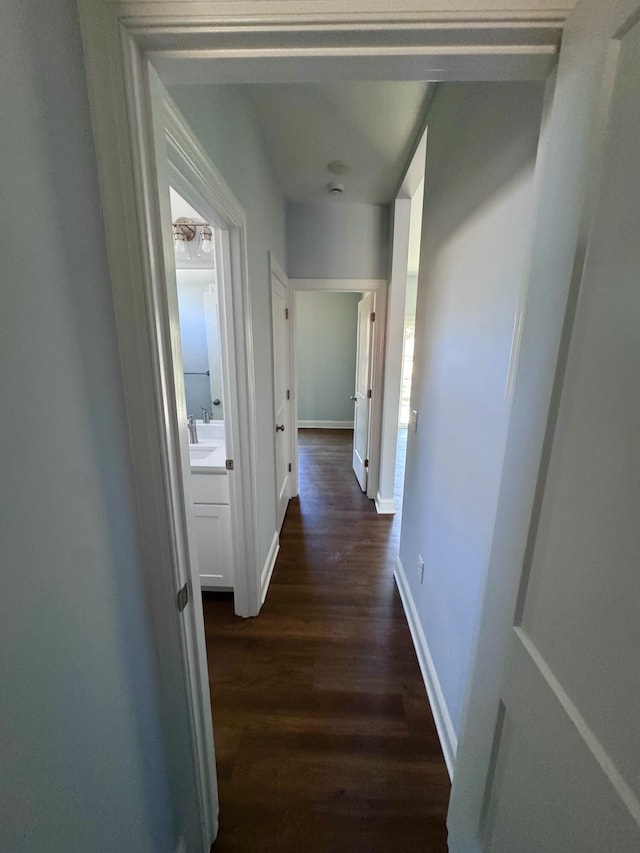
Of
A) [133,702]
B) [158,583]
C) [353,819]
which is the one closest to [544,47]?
[158,583]

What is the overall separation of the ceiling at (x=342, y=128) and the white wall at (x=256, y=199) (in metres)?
0.12

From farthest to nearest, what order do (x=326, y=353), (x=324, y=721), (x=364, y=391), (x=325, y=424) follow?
(x=325, y=424) < (x=326, y=353) < (x=364, y=391) < (x=324, y=721)

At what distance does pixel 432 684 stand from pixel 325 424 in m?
4.73

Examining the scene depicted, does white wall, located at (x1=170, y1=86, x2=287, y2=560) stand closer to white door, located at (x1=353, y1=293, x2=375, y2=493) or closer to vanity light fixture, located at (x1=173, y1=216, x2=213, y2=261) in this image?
vanity light fixture, located at (x1=173, y1=216, x2=213, y2=261)

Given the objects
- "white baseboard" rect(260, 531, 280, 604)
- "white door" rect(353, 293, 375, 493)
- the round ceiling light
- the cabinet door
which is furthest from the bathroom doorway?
"white door" rect(353, 293, 375, 493)

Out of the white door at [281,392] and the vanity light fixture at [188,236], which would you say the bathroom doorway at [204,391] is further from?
the white door at [281,392]

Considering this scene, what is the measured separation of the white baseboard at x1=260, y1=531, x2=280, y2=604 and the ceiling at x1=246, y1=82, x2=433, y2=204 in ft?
8.50

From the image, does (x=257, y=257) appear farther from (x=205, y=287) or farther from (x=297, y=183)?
(x=297, y=183)

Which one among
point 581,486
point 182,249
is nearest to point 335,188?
point 182,249

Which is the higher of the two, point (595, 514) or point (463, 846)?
point (595, 514)

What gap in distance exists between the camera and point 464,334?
4.01 feet

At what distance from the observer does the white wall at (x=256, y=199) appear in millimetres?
1116

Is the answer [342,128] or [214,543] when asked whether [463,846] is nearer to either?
[214,543]

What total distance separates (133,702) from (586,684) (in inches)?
35.4
